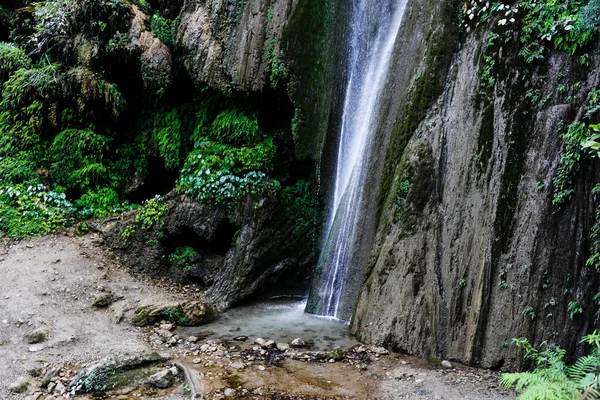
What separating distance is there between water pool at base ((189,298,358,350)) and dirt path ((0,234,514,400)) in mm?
594

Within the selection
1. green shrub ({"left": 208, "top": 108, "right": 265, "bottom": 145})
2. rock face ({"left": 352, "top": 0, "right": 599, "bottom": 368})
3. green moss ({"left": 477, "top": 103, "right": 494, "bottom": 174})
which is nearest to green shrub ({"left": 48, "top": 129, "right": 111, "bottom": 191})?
green shrub ({"left": 208, "top": 108, "right": 265, "bottom": 145})

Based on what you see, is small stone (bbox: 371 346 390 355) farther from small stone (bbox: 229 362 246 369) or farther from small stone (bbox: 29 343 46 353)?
small stone (bbox: 29 343 46 353)

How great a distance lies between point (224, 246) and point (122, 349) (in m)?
3.76

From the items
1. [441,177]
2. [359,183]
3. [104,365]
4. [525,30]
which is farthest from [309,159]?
[104,365]

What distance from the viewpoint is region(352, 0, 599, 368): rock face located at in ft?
17.4

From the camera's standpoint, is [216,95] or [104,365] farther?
[216,95]

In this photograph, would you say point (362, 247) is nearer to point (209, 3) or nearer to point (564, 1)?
point (564, 1)

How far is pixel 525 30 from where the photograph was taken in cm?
602

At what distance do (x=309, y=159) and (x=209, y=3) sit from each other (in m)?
4.66

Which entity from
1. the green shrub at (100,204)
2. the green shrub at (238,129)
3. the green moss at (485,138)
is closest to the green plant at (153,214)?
the green shrub at (100,204)

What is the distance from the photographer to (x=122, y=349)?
6.57 meters

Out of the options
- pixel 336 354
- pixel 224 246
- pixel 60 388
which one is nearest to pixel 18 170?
pixel 224 246

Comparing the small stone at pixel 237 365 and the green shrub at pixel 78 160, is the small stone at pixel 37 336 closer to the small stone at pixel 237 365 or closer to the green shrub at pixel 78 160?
the small stone at pixel 237 365

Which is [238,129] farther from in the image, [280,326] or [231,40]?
[280,326]
